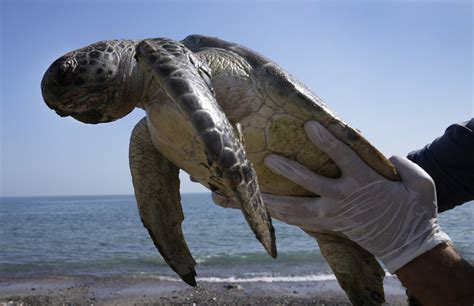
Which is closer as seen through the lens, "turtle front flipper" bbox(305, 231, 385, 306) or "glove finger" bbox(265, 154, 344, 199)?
"glove finger" bbox(265, 154, 344, 199)

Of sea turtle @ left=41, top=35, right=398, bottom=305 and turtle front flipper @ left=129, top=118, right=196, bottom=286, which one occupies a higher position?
sea turtle @ left=41, top=35, right=398, bottom=305

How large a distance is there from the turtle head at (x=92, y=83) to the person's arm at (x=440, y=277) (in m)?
2.03

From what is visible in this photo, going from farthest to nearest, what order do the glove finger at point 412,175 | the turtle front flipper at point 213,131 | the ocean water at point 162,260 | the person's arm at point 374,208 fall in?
the ocean water at point 162,260, the glove finger at point 412,175, the person's arm at point 374,208, the turtle front flipper at point 213,131

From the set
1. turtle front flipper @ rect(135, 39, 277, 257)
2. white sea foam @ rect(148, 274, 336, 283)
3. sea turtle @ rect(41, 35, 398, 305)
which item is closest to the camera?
turtle front flipper @ rect(135, 39, 277, 257)

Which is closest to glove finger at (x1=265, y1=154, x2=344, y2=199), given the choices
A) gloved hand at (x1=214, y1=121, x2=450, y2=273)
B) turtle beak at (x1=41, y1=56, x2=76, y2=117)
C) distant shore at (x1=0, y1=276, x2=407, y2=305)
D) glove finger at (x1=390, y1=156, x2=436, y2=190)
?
gloved hand at (x1=214, y1=121, x2=450, y2=273)

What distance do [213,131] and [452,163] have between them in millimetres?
2054

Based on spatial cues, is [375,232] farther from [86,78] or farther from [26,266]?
[26,266]

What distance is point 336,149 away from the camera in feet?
8.71

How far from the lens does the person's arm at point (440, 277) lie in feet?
7.61

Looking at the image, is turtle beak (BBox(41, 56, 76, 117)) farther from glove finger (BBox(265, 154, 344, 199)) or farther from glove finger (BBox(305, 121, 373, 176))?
glove finger (BBox(305, 121, 373, 176))

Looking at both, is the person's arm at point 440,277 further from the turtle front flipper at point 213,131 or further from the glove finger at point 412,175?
the turtle front flipper at point 213,131

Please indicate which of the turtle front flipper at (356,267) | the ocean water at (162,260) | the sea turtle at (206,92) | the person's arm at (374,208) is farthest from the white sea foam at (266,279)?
the person's arm at (374,208)

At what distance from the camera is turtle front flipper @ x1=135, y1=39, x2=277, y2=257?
1776 mm

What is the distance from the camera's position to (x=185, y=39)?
10.0 feet
